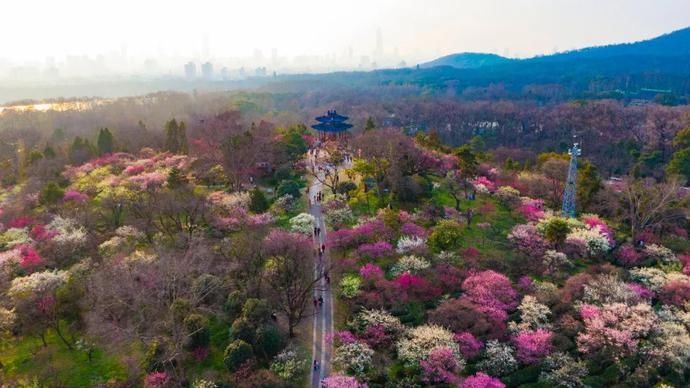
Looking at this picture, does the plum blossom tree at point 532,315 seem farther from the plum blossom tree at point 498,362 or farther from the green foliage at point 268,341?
the green foliage at point 268,341

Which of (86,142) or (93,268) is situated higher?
(86,142)

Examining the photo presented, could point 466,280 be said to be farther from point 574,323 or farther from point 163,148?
point 163,148

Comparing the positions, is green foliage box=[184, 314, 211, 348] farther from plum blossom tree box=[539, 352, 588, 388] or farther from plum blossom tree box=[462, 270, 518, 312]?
plum blossom tree box=[539, 352, 588, 388]

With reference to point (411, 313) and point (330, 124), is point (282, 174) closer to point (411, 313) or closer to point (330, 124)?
point (330, 124)

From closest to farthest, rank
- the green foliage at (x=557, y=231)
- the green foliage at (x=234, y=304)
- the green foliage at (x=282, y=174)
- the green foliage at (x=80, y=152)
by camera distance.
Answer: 1. the green foliage at (x=234, y=304)
2. the green foliage at (x=557, y=231)
3. the green foliage at (x=282, y=174)
4. the green foliage at (x=80, y=152)

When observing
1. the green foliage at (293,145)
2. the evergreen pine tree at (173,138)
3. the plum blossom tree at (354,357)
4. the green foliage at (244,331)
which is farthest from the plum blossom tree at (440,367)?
the evergreen pine tree at (173,138)

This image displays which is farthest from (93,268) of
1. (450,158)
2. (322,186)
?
(450,158)
